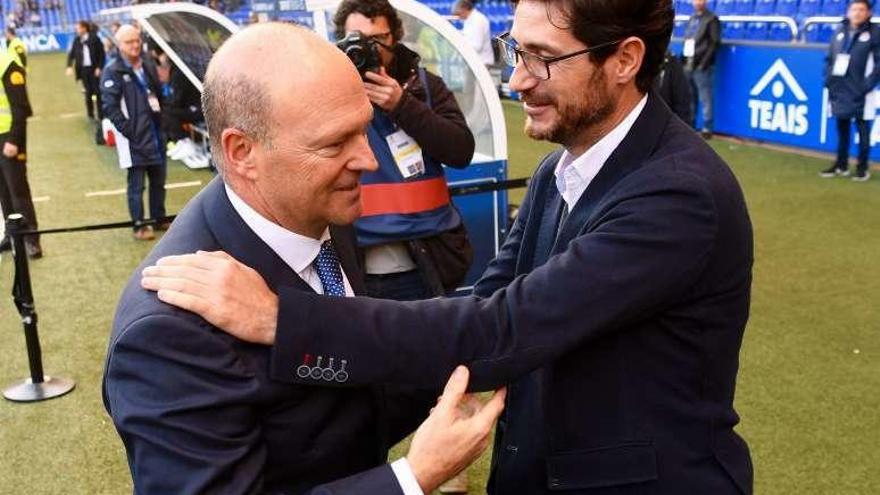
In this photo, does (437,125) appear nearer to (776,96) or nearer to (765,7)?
(776,96)

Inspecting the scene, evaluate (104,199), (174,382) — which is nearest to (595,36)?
(174,382)

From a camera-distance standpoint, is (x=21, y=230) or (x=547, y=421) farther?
(x=21, y=230)

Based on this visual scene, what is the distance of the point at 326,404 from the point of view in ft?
5.35

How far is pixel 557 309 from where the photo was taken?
1586mm

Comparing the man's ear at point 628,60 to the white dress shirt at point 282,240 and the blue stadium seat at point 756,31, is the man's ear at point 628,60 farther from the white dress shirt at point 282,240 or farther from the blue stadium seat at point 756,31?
the blue stadium seat at point 756,31

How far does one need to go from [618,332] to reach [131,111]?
24.8ft

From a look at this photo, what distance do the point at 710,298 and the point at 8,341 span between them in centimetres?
567

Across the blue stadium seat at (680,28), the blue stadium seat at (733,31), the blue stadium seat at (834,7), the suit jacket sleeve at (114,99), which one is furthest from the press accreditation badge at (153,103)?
the blue stadium seat at (834,7)

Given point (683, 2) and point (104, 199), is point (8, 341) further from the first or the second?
point (683, 2)

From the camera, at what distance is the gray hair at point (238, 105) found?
1.52 metres

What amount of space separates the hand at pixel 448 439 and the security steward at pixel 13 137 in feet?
22.8

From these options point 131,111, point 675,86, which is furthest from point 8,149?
point 675,86

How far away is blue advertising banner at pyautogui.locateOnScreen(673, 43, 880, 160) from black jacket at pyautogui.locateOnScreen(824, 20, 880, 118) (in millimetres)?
823

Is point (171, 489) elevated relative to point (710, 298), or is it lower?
lower
